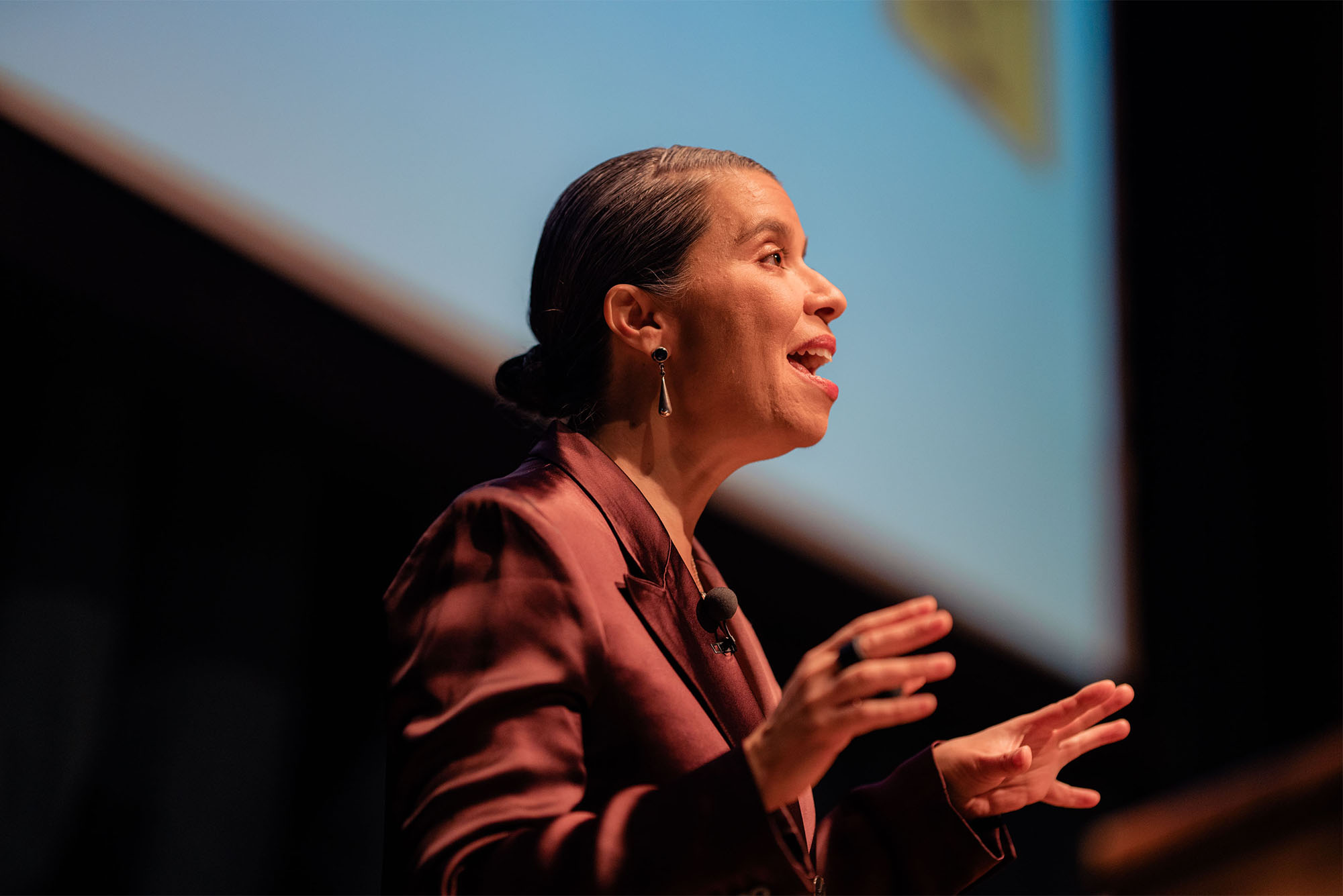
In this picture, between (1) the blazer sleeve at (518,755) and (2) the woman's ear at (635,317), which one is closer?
(1) the blazer sleeve at (518,755)

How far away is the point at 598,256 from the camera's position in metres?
1.45

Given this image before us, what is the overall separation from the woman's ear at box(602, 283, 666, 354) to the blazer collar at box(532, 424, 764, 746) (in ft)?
0.45

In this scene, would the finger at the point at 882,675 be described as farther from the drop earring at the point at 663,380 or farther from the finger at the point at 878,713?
the drop earring at the point at 663,380

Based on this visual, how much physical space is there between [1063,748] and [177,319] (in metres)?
1.23

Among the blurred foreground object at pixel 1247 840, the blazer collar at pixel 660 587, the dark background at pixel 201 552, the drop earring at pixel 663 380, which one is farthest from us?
the dark background at pixel 201 552

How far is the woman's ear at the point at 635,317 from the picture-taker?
141cm

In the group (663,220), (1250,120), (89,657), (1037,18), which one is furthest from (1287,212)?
(89,657)

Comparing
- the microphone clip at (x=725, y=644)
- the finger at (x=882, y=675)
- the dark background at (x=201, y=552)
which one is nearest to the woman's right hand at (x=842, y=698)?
the finger at (x=882, y=675)

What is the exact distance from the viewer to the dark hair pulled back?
1426mm

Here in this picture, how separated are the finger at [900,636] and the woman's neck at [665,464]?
20.6 inches

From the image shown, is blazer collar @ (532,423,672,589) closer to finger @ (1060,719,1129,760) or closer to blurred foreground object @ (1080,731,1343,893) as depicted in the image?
finger @ (1060,719,1129,760)

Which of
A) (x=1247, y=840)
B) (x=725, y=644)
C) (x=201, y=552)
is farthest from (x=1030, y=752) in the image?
(x=201, y=552)

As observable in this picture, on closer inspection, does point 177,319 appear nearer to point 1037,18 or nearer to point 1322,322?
point 1037,18

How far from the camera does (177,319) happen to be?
1578 mm
